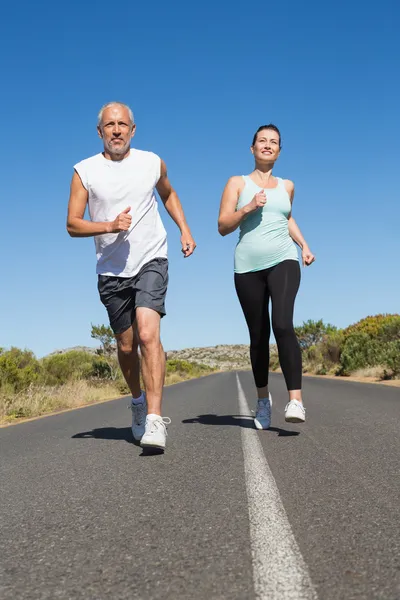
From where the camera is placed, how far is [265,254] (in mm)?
5363

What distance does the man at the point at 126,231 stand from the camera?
15.1 feet

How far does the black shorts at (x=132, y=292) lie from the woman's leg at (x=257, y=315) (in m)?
0.93

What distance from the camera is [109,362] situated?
27.8 m

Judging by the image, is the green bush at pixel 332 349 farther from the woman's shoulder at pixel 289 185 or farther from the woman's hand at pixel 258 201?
the woman's hand at pixel 258 201

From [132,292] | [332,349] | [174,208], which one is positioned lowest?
[332,349]

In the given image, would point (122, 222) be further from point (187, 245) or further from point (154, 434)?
point (154, 434)

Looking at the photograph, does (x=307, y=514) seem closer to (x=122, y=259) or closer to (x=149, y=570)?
(x=149, y=570)

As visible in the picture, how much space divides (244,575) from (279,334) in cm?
341

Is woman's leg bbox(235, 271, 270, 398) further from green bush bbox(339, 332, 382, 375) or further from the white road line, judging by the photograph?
green bush bbox(339, 332, 382, 375)

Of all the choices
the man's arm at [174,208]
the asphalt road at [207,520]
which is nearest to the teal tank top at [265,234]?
the man's arm at [174,208]

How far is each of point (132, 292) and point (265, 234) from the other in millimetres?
1351

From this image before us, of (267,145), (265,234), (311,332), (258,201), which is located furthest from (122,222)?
(311,332)

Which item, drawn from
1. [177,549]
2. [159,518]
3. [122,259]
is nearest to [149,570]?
[177,549]

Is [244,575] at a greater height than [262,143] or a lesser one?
lesser
